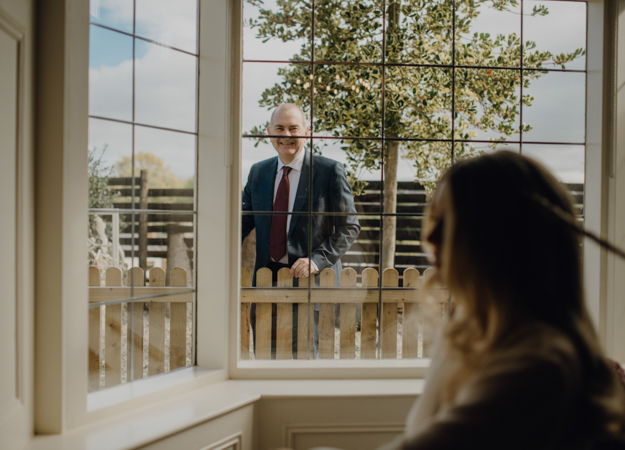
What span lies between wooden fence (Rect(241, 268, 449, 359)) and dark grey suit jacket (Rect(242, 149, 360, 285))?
0.08m

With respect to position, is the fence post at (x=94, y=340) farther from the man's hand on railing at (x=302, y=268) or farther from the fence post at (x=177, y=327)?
the man's hand on railing at (x=302, y=268)

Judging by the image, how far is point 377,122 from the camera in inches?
86.4

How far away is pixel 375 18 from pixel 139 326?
65.3 inches

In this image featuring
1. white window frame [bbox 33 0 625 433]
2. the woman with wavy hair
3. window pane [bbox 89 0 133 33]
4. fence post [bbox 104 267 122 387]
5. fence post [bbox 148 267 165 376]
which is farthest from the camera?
fence post [bbox 148 267 165 376]

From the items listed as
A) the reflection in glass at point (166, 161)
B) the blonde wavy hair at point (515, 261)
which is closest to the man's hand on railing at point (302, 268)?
the reflection in glass at point (166, 161)

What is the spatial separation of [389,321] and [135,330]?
1.10 meters

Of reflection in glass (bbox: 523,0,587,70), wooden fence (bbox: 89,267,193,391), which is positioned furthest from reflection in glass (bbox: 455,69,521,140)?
wooden fence (bbox: 89,267,193,391)

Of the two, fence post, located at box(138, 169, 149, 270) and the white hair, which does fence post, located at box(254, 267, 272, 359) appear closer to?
fence post, located at box(138, 169, 149, 270)

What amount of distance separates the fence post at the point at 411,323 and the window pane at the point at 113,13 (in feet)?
5.04

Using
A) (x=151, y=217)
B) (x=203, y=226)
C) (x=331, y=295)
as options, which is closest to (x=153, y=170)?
(x=151, y=217)

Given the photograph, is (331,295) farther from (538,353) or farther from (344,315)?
(538,353)

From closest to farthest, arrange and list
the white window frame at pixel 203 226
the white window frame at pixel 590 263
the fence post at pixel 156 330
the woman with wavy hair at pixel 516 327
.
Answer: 1. the woman with wavy hair at pixel 516 327
2. the white window frame at pixel 203 226
3. the fence post at pixel 156 330
4. the white window frame at pixel 590 263

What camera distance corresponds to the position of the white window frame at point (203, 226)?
1.45m

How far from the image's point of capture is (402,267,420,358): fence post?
87.6 inches
